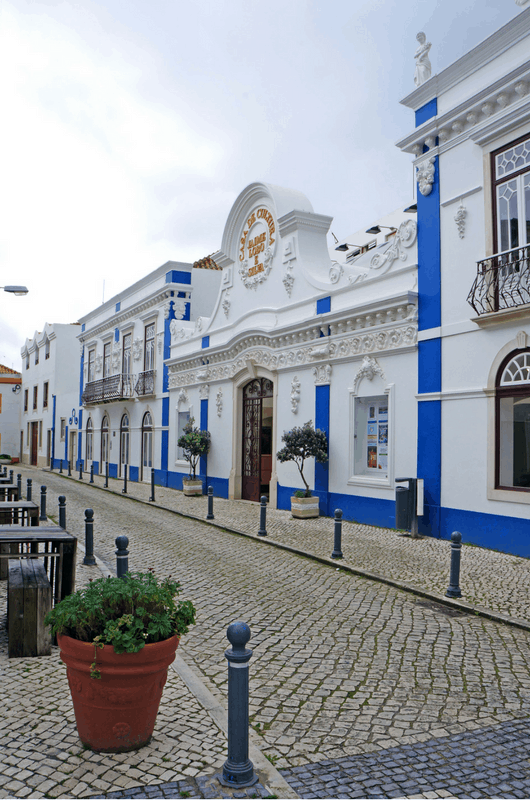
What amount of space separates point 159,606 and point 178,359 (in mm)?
19212

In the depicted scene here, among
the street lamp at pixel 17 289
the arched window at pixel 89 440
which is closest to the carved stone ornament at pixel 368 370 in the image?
the street lamp at pixel 17 289

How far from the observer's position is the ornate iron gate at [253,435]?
17984 millimetres

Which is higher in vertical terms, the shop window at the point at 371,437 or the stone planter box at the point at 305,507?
the shop window at the point at 371,437

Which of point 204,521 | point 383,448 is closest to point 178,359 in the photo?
point 204,521

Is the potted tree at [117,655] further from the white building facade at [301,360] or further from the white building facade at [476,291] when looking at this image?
the white building facade at [301,360]

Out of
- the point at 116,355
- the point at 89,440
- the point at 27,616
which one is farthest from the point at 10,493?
the point at 89,440

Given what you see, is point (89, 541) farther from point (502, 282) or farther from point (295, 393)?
point (502, 282)

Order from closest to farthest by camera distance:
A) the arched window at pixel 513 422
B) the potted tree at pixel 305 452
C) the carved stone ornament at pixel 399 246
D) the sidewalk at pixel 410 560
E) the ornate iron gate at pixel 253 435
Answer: the sidewalk at pixel 410 560, the arched window at pixel 513 422, the carved stone ornament at pixel 399 246, the potted tree at pixel 305 452, the ornate iron gate at pixel 253 435

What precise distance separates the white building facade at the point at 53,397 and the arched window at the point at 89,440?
6.14 feet

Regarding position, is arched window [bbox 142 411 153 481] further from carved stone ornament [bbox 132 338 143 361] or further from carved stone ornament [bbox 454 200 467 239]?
carved stone ornament [bbox 454 200 467 239]

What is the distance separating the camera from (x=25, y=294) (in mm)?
15438

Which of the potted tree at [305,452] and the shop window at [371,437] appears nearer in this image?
the shop window at [371,437]

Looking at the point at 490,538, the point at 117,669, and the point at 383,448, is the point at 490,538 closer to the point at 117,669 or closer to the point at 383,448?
the point at 383,448

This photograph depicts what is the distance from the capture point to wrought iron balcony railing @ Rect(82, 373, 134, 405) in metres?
27.8
